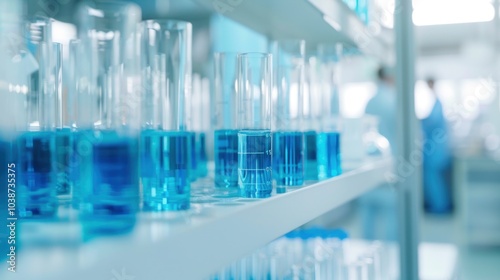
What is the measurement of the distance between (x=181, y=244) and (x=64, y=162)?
321 mm

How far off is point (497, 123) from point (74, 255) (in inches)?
312

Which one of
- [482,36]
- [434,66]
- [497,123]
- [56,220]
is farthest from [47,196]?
[434,66]

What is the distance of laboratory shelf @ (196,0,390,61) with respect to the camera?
129 centimetres

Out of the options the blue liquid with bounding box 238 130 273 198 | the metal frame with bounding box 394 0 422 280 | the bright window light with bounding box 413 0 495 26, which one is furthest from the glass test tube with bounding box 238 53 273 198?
the bright window light with bounding box 413 0 495 26

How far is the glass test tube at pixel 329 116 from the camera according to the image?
1328 millimetres

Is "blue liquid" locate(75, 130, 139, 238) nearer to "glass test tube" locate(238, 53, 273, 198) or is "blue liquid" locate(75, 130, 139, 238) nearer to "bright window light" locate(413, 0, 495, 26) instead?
"glass test tube" locate(238, 53, 273, 198)

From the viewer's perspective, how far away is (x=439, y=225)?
6070 mm

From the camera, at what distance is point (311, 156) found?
128cm

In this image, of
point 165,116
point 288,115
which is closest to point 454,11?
point 288,115

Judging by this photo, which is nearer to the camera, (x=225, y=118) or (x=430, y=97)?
(x=225, y=118)

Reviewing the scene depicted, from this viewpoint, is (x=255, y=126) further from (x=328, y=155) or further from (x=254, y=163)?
(x=328, y=155)

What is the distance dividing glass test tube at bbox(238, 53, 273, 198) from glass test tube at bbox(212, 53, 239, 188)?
0.12 feet

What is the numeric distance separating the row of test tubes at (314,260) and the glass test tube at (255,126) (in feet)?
1.20

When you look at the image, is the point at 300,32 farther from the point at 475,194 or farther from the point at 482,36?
the point at 482,36
